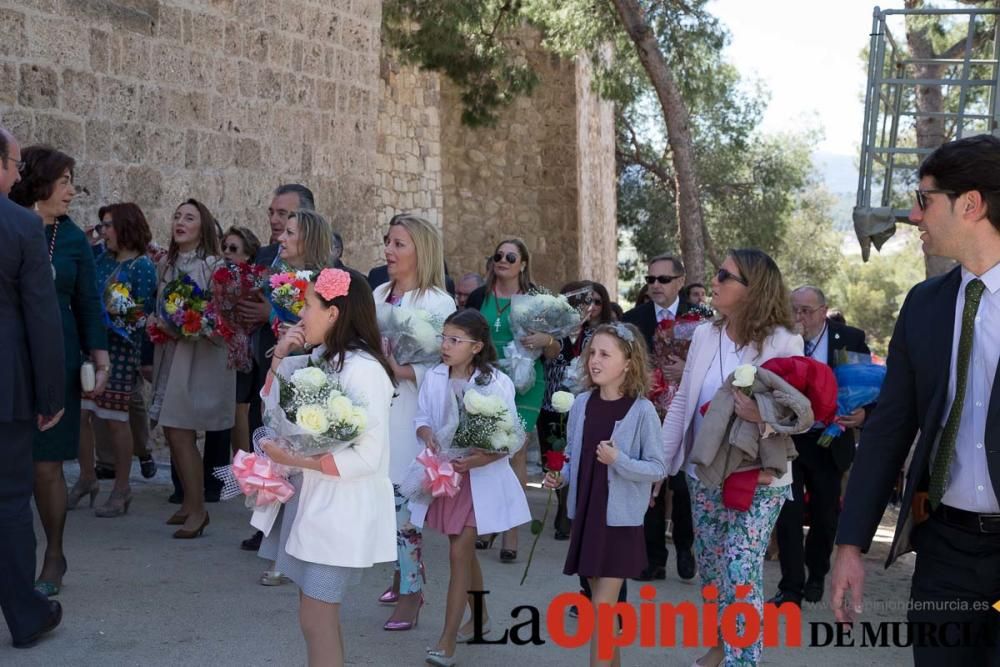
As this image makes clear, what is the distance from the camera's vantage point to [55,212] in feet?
20.4

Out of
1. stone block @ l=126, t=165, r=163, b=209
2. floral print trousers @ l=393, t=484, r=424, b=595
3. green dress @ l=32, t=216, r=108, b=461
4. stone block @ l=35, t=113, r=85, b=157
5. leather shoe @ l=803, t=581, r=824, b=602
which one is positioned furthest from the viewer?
stone block @ l=126, t=165, r=163, b=209

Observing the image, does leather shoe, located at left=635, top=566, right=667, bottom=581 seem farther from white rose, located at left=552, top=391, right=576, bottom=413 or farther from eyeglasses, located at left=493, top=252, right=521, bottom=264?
white rose, located at left=552, top=391, right=576, bottom=413

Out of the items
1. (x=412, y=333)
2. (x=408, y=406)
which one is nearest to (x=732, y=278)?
(x=412, y=333)

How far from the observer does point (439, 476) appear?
5.57 meters

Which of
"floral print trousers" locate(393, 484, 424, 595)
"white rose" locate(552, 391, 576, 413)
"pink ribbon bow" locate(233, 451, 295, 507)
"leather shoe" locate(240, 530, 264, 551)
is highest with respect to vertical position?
"white rose" locate(552, 391, 576, 413)

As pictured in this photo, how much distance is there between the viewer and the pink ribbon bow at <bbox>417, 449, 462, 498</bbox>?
219 inches

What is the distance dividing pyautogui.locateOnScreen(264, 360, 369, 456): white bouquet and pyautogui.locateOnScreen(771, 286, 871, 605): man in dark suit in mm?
3605

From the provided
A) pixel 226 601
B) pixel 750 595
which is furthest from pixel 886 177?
pixel 226 601

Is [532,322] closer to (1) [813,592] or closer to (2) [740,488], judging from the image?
(1) [813,592]

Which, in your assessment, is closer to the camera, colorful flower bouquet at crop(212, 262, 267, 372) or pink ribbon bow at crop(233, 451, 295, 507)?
pink ribbon bow at crop(233, 451, 295, 507)

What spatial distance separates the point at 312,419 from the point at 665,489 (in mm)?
4981

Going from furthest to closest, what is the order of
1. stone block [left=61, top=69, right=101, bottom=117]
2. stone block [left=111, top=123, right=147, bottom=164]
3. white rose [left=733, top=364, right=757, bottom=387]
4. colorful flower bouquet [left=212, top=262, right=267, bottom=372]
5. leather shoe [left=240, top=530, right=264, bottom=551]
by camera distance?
stone block [left=111, top=123, right=147, bottom=164]
stone block [left=61, top=69, right=101, bottom=117]
leather shoe [left=240, top=530, right=264, bottom=551]
colorful flower bouquet [left=212, top=262, right=267, bottom=372]
white rose [left=733, top=364, right=757, bottom=387]

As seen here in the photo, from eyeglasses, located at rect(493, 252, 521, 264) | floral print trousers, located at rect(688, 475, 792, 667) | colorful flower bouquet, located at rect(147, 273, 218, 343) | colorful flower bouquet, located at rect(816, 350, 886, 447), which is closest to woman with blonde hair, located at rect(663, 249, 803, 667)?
floral print trousers, located at rect(688, 475, 792, 667)

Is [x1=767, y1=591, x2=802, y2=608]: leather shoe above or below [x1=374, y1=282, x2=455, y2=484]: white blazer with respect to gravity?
below
